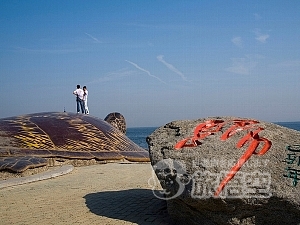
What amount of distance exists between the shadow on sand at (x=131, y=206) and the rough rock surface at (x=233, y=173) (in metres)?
0.45

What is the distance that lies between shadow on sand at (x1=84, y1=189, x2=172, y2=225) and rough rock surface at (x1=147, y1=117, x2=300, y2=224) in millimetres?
453

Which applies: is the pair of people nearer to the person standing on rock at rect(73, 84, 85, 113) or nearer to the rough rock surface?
the person standing on rock at rect(73, 84, 85, 113)

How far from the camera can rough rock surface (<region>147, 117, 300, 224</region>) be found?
4176mm

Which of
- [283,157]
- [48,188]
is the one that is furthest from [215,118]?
[48,188]

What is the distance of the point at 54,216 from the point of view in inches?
211

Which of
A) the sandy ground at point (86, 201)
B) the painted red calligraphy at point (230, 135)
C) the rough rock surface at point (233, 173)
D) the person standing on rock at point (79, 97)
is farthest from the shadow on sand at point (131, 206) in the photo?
the person standing on rock at point (79, 97)

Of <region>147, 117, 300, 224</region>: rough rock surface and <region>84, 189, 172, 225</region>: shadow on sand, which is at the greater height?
<region>147, 117, 300, 224</region>: rough rock surface

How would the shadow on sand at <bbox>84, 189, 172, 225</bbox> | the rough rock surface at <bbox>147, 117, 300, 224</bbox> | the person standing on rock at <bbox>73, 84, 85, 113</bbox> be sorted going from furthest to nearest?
the person standing on rock at <bbox>73, 84, 85, 113</bbox> < the shadow on sand at <bbox>84, 189, 172, 225</bbox> < the rough rock surface at <bbox>147, 117, 300, 224</bbox>

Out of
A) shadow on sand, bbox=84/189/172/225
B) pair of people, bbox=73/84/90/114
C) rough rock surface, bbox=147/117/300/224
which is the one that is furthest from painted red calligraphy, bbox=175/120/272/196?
pair of people, bbox=73/84/90/114

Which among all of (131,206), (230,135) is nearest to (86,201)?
(131,206)

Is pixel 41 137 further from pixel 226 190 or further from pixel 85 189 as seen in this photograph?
pixel 226 190

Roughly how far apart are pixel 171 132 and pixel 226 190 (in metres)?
1.31

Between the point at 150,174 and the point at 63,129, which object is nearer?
the point at 150,174

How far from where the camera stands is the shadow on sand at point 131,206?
520 cm
